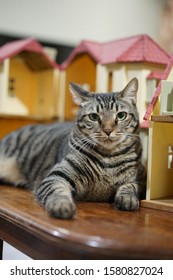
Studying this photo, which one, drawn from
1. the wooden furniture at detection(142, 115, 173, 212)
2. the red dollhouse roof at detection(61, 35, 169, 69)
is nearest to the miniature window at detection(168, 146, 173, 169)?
the wooden furniture at detection(142, 115, 173, 212)

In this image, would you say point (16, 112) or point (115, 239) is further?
point (16, 112)

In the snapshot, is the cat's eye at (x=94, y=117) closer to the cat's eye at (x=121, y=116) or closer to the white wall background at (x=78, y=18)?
the cat's eye at (x=121, y=116)

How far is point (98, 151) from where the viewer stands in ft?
3.80

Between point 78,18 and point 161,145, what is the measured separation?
1.79m

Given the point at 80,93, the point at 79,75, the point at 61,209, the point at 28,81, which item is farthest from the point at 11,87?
the point at 61,209

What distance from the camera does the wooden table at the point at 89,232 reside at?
2.19ft

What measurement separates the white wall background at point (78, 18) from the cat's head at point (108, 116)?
142cm

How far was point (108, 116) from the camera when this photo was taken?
3.62 ft

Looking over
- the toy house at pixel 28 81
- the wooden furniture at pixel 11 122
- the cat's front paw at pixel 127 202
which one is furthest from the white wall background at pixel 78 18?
the cat's front paw at pixel 127 202

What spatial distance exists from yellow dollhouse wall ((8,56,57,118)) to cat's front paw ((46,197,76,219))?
1.27m

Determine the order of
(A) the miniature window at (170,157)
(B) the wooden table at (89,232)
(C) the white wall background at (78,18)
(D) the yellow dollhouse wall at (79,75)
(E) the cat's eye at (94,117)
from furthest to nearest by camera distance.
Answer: (C) the white wall background at (78,18)
(D) the yellow dollhouse wall at (79,75)
(A) the miniature window at (170,157)
(E) the cat's eye at (94,117)
(B) the wooden table at (89,232)
